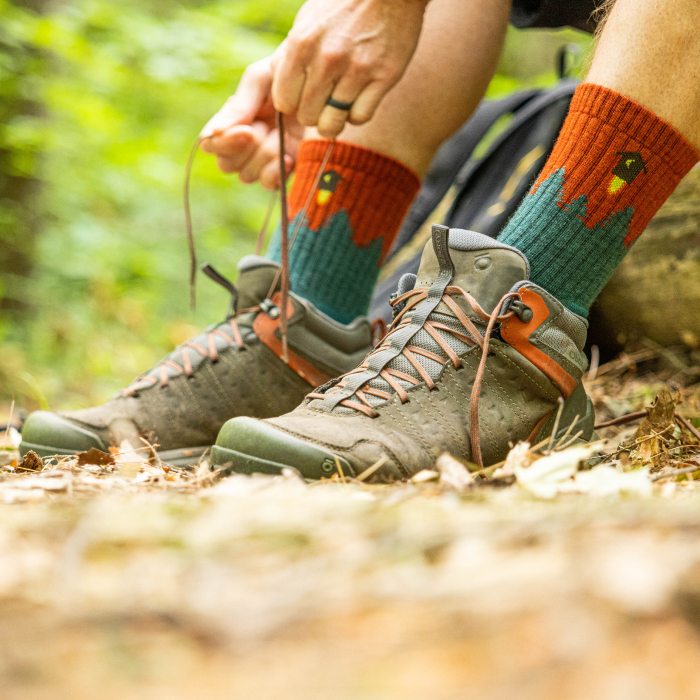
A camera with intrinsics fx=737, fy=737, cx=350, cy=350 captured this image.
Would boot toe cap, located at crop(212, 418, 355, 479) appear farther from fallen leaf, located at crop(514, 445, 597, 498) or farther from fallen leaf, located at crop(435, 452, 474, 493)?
fallen leaf, located at crop(514, 445, 597, 498)

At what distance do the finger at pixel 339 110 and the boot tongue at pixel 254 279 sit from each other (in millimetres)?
349

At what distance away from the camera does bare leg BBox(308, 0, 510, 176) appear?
1.88m

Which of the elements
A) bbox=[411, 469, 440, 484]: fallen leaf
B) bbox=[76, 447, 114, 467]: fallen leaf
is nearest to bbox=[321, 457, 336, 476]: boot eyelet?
bbox=[411, 469, 440, 484]: fallen leaf

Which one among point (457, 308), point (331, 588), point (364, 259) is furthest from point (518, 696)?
point (364, 259)

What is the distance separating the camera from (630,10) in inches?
52.4

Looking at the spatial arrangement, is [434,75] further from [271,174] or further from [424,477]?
[424,477]

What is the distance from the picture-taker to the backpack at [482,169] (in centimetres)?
246

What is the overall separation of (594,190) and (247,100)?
1.02 meters

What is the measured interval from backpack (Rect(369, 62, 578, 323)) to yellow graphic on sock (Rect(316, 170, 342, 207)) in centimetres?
56

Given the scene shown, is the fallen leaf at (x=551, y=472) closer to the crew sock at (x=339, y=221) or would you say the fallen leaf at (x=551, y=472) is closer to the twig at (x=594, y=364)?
the crew sock at (x=339, y=221)

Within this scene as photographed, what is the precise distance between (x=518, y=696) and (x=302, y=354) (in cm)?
128

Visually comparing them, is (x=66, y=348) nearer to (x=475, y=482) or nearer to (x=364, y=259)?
(x=364, y=259)

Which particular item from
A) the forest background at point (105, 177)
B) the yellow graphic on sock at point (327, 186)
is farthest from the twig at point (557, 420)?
the forest background at point (105, 177)

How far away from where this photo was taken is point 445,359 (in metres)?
1.32
